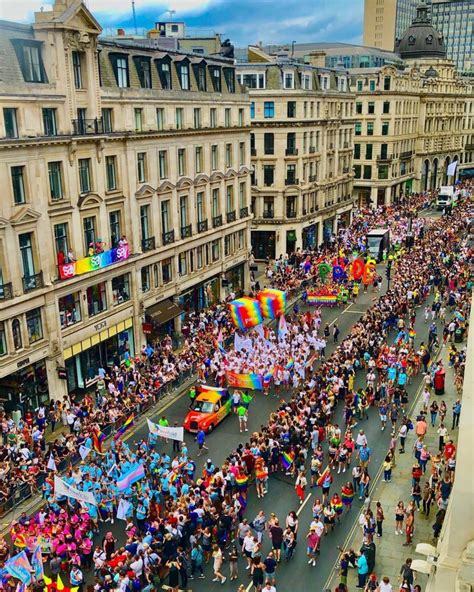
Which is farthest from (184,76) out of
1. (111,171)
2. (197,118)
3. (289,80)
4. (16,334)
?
(16,334)

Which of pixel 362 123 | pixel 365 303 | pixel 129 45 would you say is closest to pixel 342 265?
pixel 365 303

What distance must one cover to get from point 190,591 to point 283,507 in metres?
5.40

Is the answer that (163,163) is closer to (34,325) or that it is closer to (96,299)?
(96,299)

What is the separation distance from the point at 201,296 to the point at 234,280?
235 inches

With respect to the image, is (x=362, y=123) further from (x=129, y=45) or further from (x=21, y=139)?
(x=21, y=139)

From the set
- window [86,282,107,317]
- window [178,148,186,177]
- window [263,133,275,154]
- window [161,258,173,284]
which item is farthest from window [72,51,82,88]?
window [263,133,275,154]

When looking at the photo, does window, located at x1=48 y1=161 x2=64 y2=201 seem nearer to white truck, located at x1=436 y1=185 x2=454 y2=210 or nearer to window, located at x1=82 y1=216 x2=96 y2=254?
window, located at x1=82 y1=216 x2=96 y2=254

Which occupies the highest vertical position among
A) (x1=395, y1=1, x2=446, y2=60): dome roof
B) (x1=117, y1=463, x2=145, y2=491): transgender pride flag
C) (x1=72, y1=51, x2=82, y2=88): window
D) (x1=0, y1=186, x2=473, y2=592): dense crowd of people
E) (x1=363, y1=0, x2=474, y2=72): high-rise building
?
(x1=363, y1=0, x2=474, y2=72): high-rise building

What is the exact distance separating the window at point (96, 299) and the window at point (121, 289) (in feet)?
3.07

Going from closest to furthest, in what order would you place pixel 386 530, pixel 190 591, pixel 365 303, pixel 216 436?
pixel 190 591 → pixel 386 530 → pixel 216 436 → pixel 365 303

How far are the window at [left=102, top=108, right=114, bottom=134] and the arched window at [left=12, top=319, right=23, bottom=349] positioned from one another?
11764 mm

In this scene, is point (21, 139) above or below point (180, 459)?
above

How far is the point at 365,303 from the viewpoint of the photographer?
49875 millimetres

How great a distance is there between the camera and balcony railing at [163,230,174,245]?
134ft
